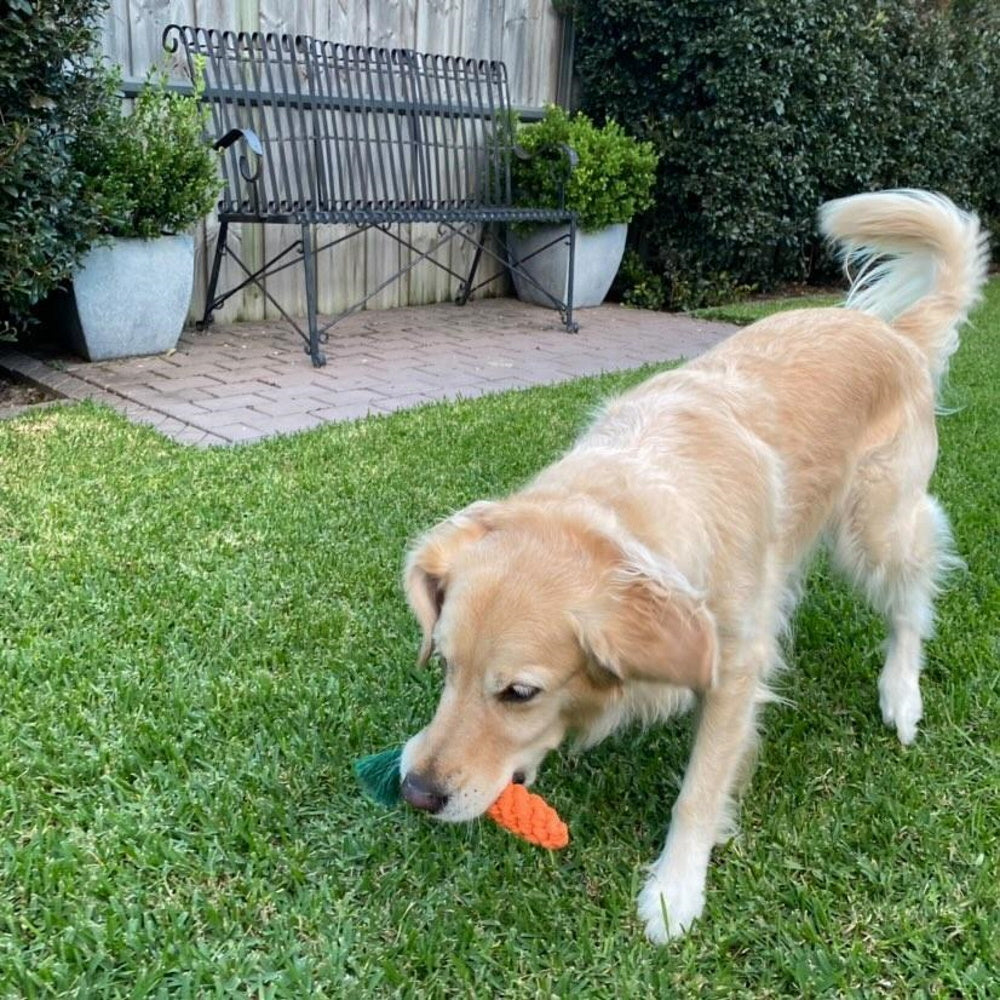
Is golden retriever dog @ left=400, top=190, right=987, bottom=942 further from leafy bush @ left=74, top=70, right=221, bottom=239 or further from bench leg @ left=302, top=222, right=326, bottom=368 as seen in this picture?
leafy bush @ left=74, top=70, right=221, bottom=239

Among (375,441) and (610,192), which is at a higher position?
(610,192)

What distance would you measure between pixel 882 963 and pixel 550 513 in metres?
1.10

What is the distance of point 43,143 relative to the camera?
4.93 metres

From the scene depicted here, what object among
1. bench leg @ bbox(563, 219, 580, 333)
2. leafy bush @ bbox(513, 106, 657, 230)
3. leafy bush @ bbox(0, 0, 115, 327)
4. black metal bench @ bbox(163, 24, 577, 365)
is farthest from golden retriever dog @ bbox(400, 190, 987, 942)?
leafy bush @ bbox(513, 106, 657, 230)

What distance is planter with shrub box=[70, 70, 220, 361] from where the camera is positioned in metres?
5.46

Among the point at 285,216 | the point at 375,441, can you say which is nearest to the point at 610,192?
the point at 285,216

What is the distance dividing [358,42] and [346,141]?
1.24 metres

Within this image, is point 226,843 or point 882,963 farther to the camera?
point 226,843

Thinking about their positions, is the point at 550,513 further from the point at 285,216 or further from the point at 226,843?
the point at 285,216

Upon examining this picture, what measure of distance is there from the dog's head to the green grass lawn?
34 centimetres

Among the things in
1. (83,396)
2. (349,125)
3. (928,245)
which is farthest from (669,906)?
(349,125)

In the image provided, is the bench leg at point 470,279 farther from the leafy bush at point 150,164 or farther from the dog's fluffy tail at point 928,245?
the dog's fluffy tail at point 928,245

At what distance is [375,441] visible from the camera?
468 centimetres

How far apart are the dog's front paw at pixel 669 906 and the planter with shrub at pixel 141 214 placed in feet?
15.4
